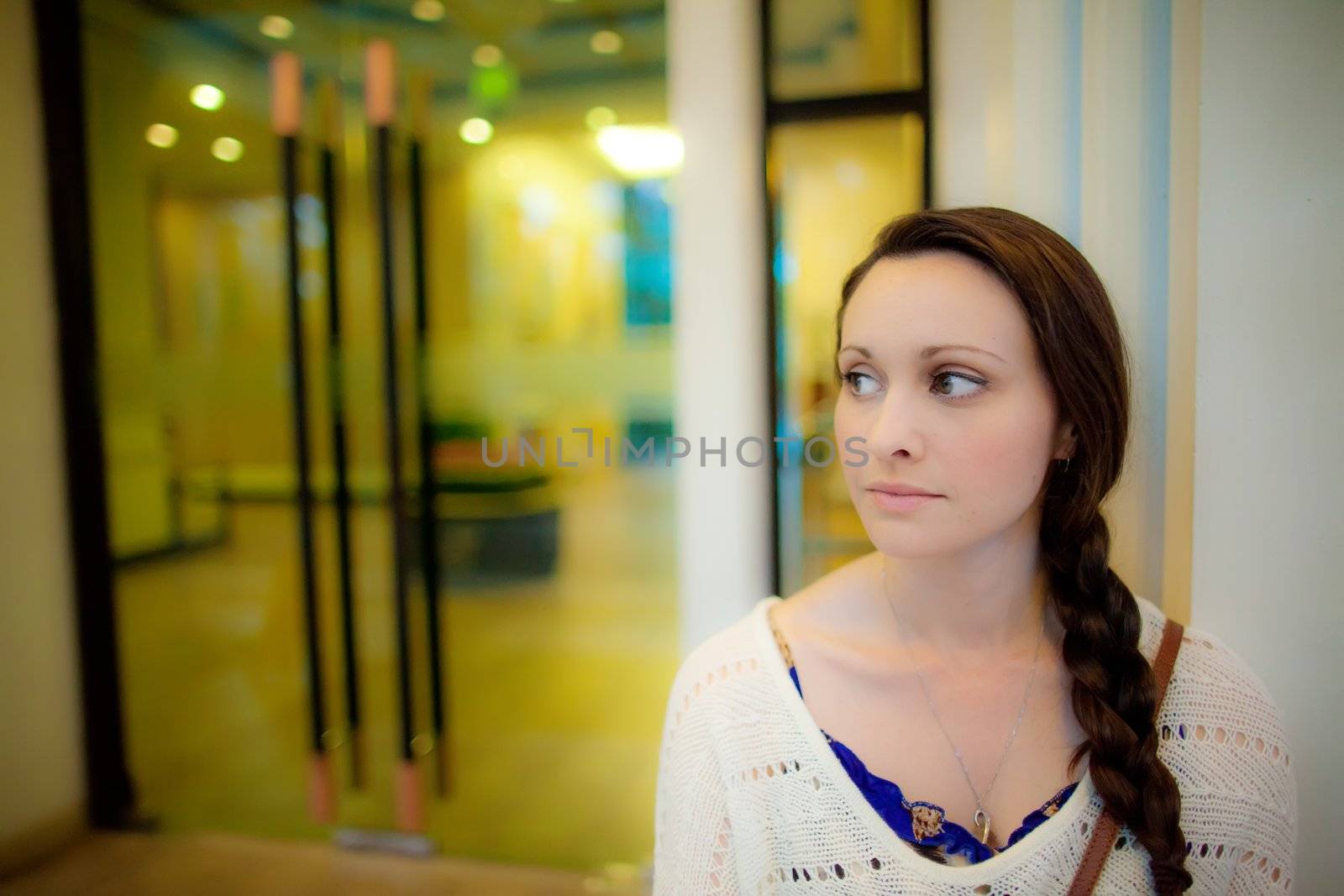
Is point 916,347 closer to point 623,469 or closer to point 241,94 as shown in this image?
point 623,469

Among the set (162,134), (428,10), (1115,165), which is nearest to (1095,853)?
(1115,165)

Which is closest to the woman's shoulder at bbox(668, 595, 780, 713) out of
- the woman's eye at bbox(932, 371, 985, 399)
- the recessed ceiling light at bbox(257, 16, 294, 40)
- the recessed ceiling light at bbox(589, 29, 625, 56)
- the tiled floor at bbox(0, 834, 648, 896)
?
the woman's eye at bbox(932, 371, 985, 399)

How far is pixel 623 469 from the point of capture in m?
1.69

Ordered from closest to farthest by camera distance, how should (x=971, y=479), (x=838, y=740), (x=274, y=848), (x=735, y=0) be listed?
(x=971, y=479)
(x=838, y=740)
(x=735, y=0)
(x=274, y=848)

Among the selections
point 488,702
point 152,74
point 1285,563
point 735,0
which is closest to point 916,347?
point 1285,563

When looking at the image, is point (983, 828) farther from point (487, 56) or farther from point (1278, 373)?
point (487, 56)

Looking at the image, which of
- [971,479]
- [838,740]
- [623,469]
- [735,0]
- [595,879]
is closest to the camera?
[971,479]

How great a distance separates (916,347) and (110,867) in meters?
2.49

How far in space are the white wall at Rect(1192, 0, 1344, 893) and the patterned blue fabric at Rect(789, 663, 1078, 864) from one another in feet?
1.20

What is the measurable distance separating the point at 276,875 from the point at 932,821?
1.88m

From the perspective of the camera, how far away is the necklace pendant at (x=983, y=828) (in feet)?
2.95

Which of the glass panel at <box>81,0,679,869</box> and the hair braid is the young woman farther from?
the glass panel at <box>81,0,679,869</box>

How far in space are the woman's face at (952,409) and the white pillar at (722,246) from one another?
44 cm

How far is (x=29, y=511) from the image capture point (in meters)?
2.12
